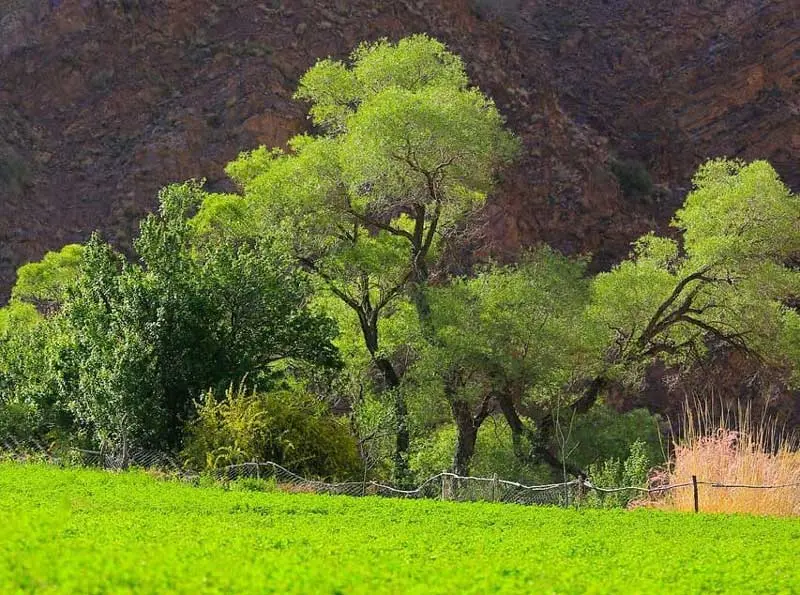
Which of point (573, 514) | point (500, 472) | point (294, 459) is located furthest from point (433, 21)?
point (573, 514)

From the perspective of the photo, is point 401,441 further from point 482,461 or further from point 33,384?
point 33,384

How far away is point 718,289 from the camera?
2356cm

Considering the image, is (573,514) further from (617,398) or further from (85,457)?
(617,398)

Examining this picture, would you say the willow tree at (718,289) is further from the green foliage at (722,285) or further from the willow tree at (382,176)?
the willow tree at (382,176)

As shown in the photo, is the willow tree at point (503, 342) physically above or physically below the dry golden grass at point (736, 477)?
above

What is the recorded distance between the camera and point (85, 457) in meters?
21.7

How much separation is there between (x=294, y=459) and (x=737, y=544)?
1105 centimetres

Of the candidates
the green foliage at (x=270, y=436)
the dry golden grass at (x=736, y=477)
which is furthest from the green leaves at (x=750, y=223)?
the green foliage at (x=270, y=436)

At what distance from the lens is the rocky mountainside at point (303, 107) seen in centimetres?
4712

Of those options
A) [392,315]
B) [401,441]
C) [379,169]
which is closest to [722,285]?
[392,315]

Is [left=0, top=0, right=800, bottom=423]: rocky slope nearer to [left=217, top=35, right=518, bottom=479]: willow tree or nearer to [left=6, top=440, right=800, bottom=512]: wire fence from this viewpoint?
[left=217, top=35, right=518, bottom=479]: willow tree

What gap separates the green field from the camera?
5121mm

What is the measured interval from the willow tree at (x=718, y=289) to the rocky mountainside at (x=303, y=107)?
61.2ft

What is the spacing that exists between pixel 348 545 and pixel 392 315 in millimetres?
18382
